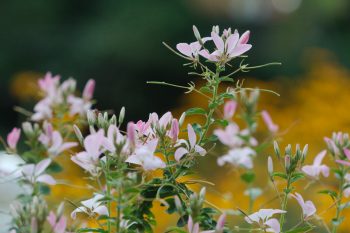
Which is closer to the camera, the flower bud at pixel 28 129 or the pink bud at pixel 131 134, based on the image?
the pink bud at pixel 131 134

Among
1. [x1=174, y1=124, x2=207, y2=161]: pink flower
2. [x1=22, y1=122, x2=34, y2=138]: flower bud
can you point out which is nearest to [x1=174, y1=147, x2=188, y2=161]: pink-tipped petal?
[x1=174, y1=124, x2=207, y2=161]: pink flower

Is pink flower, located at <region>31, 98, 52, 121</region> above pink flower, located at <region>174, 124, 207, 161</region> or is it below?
above

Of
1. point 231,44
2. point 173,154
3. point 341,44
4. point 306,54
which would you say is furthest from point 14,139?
point 341,44

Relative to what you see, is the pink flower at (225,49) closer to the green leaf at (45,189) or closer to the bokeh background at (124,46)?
the green leaf at (45,189)

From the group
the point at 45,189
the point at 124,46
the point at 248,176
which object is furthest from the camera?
the point at 124,46

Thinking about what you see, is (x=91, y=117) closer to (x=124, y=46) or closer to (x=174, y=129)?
(x=174, y=129)

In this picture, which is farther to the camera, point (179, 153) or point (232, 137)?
point (232, 137)

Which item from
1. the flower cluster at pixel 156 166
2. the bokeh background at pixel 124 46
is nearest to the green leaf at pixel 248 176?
the flower cluster at pixel 156 166

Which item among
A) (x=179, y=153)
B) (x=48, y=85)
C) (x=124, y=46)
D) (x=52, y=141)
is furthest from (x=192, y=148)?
(x=124, y=46)

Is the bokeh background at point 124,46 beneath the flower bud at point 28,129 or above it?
above

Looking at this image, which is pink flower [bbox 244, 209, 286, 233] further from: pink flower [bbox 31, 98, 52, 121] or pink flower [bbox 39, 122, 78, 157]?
pink flower [bbox 31, 98, 52, 121]
